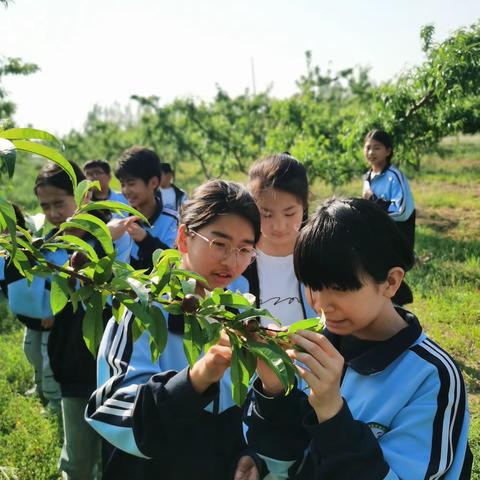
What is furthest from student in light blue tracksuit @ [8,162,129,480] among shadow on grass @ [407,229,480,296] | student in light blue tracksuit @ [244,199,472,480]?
shadow on grass @ [407,229,480,296]

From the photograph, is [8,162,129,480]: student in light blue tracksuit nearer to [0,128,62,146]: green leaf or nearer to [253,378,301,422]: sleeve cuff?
[253,378,301,422]: sleeve cuff

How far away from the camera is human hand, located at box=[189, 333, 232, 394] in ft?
3.60

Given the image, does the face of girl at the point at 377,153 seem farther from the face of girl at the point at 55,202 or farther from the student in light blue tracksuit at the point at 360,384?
the student in light blue tracksuit at the point at 360,384

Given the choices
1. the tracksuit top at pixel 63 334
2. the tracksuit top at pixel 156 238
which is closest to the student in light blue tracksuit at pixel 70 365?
the tracksuit top at pixel 63 334

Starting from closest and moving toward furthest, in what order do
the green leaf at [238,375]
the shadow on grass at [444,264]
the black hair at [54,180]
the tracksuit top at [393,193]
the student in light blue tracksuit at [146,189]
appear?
the green leaf at [238,375] < the black hair at [54,180] < the student in light blue tracksuit at [146,189] < the tracksuit top at [393,193] < the shadow on grass at [444,264]

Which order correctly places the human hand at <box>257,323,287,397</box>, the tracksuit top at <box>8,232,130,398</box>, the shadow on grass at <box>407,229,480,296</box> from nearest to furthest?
the human hand at <box>257,323,287,397</box>
the tracksuit top at <box>8,232,130,398</box>
the shadow on grass at <box>407,229,480,296</box>

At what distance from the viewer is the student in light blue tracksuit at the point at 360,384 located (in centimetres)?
103

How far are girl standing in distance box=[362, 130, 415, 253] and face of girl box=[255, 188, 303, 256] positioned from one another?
10.1 ft

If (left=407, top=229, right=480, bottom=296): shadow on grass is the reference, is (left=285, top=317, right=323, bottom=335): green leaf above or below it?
above

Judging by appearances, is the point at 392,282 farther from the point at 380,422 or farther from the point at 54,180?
the point at 54,180

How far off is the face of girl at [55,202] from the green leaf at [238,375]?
179cm

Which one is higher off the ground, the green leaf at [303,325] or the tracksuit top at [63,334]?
the green leaf at [303,325]

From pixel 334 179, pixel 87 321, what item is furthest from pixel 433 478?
pixel 334 179

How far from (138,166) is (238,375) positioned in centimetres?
289
